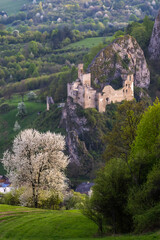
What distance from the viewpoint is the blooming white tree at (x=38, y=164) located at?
37875 mm

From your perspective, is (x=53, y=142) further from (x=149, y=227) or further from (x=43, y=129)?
(x=43, y=129)

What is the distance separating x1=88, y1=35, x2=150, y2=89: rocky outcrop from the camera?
87.8 meters

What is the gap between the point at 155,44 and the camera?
332 feet

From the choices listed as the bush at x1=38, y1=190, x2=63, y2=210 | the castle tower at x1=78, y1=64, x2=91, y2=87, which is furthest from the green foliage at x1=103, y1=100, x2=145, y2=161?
the castle tower at x1=78, y1=64, x2=91, y2=87

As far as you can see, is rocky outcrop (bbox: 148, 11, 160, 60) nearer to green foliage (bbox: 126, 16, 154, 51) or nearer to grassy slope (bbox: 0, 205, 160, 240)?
green foliage (bbox: 126, 16, 154, 51)

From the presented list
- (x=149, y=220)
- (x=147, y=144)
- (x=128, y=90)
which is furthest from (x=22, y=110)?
(x=149, y=220)

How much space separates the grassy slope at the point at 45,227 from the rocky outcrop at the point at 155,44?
77.8 metres

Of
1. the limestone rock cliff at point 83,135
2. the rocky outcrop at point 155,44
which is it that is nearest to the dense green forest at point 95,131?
the limestone rock cliff at point 83,135

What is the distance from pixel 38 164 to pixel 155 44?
72.1 metres

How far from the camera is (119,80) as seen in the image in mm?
88812

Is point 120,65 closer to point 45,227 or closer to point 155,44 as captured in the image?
point 155,44

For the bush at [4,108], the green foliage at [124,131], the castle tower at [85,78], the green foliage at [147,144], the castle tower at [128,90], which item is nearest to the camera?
the green foliage at [147,144]

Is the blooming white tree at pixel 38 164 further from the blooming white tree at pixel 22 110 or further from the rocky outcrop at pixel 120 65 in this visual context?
the blooming white tree at pixel 22 110

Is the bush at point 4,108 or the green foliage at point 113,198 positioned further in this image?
the bush at point 4,108
